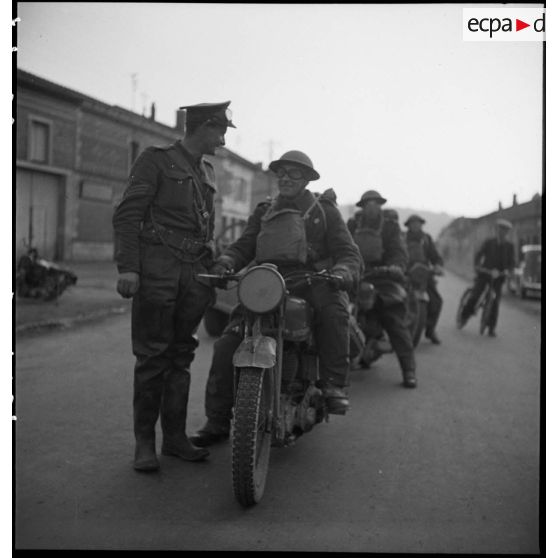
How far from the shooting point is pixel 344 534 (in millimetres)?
2811

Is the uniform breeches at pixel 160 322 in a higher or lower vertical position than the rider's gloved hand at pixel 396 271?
lower

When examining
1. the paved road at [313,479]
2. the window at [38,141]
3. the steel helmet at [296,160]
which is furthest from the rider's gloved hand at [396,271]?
the window at [38,141]

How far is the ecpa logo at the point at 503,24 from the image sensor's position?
313cm

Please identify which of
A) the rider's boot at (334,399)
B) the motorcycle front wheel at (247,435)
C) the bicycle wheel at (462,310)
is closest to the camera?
the motorcycle front wheel at (247,435)

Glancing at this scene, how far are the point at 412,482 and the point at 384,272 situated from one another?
3.05 meters

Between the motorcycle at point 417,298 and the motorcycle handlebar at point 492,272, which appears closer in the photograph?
the motorcycle at point 417,298

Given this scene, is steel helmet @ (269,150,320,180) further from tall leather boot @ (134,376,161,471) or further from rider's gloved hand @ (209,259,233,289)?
tall leather boot @ (134,376,161,471)

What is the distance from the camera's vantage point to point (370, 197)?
20.1ft

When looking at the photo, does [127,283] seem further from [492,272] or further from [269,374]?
[492,272]

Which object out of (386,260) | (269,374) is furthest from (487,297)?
(269,374)

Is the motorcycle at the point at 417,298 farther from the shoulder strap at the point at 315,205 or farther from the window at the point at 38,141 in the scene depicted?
the window at the point at 38,141

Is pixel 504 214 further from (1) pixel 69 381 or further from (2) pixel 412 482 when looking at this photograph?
(1) pixel 69 381

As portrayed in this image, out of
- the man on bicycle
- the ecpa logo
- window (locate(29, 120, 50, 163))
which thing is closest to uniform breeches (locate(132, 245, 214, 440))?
window (locate(29, 120, 50, 163))

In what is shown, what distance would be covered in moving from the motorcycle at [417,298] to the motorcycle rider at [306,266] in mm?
3815
